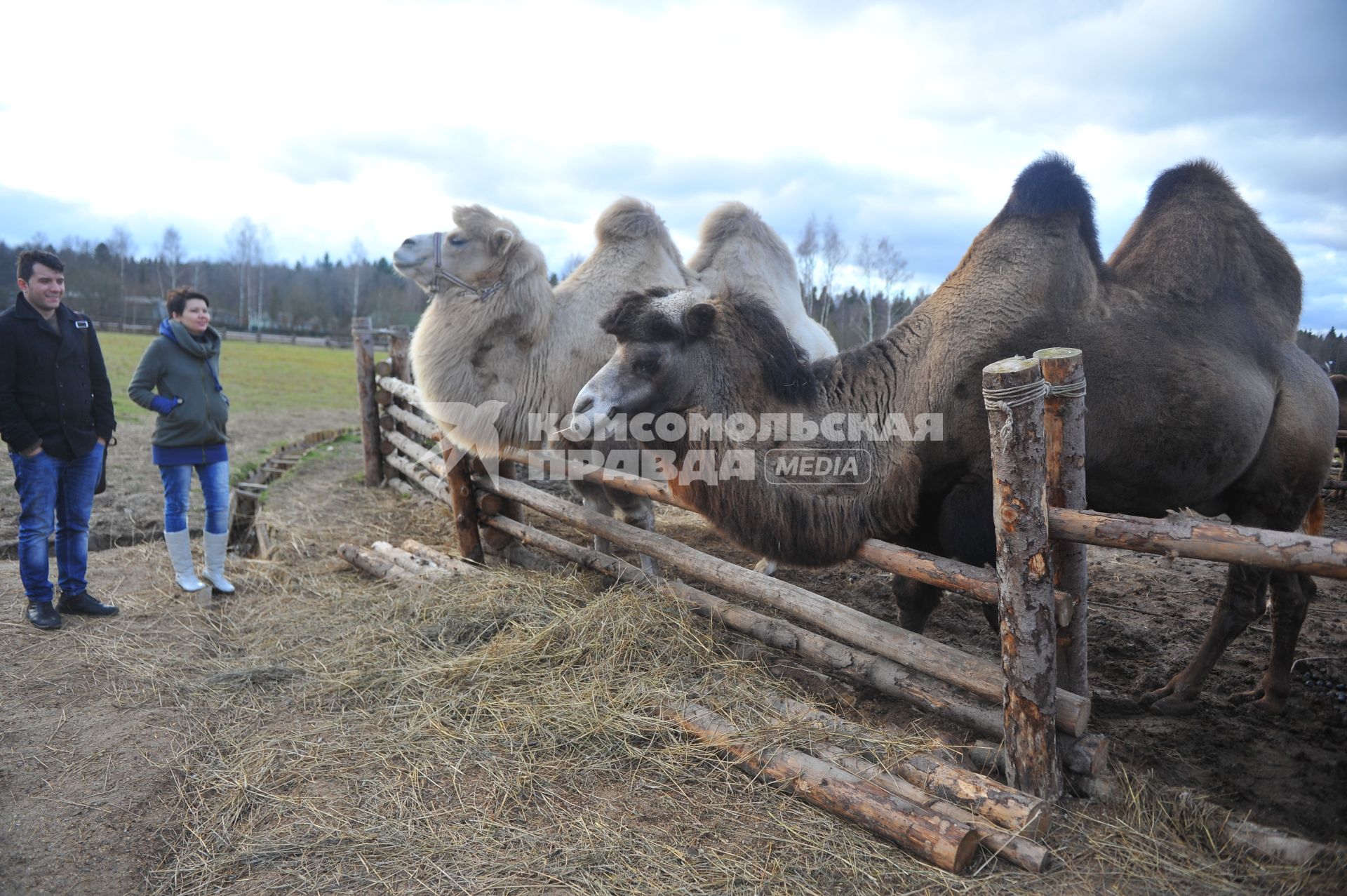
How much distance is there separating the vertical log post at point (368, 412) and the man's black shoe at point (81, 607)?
→ 4.74 m

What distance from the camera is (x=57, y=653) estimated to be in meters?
4.75

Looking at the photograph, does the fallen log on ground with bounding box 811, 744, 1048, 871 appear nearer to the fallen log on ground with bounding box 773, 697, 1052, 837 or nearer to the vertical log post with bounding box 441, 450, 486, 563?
the fallen log on ground with bounding box 773, 697, 1052, 837

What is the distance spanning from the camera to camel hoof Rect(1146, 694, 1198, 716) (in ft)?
13.0

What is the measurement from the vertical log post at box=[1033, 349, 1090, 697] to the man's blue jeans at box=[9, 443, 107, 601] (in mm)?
5986

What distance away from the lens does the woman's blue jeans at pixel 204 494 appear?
5.66 m

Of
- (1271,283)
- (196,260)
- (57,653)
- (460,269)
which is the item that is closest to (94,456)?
(57,653)

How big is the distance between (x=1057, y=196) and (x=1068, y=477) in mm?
1750

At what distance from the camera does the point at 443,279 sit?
6082mm

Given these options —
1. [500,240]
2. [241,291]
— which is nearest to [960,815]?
[500,240]

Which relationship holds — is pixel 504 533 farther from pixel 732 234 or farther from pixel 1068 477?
pixel 1068 477

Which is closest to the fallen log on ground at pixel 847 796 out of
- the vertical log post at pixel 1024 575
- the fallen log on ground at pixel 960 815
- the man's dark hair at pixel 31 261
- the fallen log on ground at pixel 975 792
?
the fallen log on ground at pixel 960 815

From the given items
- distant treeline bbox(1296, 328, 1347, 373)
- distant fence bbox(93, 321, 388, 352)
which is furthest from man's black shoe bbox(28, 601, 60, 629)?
distant fence bbox(93, 321, 388, 352)

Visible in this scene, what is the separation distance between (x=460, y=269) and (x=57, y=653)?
373cm

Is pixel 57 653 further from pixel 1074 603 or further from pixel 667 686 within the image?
pixel 1074 603
